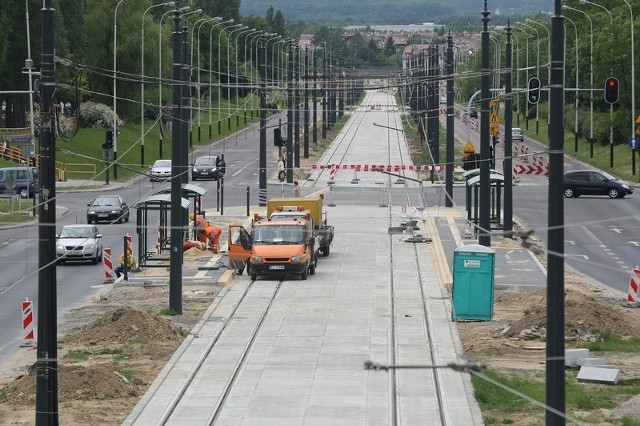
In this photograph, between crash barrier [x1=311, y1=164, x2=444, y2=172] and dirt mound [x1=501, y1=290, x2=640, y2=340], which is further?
crash barrier [x1=311, y1=164, x2=444, y2=172]

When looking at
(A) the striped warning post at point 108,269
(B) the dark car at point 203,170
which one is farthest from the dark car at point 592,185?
(A) the striped warning post at point 108,269

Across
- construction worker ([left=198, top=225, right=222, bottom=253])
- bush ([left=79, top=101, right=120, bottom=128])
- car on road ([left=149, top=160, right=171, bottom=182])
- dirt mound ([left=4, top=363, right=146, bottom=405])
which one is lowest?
dirt mound ([left=4, top=363, right=146, bottom=405])

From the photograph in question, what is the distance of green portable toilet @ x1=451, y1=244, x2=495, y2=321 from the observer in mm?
34906

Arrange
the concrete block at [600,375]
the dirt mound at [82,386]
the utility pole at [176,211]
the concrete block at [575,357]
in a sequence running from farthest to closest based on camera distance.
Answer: the utility pole at [176,211] < the concrete block at [575,357] < the concrete block at [600,375] < the dirt mound at [82,386]

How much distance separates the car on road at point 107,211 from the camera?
60.8 meters

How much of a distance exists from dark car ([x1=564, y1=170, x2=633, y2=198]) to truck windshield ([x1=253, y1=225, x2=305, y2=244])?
3160 cm

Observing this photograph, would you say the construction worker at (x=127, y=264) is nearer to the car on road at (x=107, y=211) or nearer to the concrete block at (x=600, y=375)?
the car on road at (x=107, y=211)

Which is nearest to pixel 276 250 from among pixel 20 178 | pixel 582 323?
pixel 582 323

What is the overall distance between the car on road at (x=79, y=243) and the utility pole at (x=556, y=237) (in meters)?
30.4

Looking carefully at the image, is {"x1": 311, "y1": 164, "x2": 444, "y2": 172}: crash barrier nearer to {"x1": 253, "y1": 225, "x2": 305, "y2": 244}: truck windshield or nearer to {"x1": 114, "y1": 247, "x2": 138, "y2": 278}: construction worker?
{"x1": 114, "y1": 247, "x2": 138, "y2": 278}: construction worker

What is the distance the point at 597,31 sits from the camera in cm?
11131

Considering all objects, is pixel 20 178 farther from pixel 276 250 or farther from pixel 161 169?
pixel 276 250

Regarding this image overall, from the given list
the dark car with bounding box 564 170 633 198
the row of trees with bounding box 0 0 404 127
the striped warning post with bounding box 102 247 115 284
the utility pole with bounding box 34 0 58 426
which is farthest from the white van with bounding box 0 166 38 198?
the utility pole with bounding box 34 0 58 426

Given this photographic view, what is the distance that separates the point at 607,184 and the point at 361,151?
40.9 m
